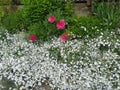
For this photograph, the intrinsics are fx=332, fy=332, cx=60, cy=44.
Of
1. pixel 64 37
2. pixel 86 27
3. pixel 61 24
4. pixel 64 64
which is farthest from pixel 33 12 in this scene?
pixel 64 64

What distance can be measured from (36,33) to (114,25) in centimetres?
147

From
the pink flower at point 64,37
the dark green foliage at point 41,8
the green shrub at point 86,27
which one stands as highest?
the dark green foliage at point 41,8

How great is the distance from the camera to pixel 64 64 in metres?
5.56

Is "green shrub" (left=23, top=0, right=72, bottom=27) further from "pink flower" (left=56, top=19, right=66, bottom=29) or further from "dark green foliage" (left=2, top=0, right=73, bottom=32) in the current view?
"pink flower" (left=56, top=19, right=66, bottom=29)

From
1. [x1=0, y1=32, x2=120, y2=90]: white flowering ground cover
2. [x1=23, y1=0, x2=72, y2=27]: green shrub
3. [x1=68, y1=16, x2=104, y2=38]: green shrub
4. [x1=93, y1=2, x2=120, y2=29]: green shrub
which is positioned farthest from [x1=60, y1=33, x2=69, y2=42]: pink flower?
[x1=93, y1=2, x2=120, y2=29]: green shrub

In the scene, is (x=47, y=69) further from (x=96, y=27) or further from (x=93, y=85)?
(x=96, y=27)

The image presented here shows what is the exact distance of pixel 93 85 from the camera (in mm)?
5195

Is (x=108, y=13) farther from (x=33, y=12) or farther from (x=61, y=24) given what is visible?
(x=33, y=12)

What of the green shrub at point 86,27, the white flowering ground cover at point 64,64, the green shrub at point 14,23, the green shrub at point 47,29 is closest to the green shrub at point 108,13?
the green shrub at point 86,27

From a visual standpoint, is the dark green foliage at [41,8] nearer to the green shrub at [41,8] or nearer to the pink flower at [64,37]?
the green shrub at [41,8]

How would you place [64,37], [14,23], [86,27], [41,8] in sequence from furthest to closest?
[14,23]
[41,8]
[86,27]
[64,37]

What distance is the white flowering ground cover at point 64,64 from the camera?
527 centimetres

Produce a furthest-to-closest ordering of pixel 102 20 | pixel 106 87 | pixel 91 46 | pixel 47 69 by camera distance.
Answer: pixel 102 20
pixel 91 46
pixel 47 69
pixel 106 87

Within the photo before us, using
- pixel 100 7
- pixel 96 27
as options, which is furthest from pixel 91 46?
pixel 100 7
